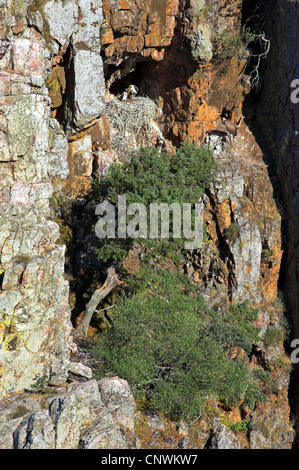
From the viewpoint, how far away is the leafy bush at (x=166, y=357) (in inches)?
609

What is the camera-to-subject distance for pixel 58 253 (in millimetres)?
15086

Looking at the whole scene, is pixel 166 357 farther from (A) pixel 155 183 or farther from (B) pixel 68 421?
(A) pixel 155 183

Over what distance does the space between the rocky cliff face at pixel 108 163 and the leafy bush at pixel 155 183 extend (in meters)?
1.44

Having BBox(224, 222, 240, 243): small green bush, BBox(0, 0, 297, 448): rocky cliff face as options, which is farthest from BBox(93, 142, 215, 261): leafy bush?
BBox(224, 222, 240, 243): small green bush

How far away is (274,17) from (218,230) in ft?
28.2

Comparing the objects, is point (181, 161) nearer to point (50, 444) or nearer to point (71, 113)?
point (71, 113)

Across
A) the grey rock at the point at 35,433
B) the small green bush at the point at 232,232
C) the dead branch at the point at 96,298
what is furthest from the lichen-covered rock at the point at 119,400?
the small green bush at the point at 232,232

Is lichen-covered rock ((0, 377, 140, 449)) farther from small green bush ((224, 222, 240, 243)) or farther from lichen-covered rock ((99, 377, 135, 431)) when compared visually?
small green bush ((224, 222, 240, 243))

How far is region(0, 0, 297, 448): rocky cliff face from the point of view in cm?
1426

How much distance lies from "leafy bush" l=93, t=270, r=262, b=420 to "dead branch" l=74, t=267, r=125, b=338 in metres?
1.26

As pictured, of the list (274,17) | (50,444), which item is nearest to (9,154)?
(50,444)

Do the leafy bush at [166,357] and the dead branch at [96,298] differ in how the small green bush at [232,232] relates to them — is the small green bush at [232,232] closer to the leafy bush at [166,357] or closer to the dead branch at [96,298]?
the leafy bush at [166,357]

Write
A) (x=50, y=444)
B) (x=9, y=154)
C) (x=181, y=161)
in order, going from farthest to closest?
(x=181, y=161), (x=9, y=154), (x=50, y=444)

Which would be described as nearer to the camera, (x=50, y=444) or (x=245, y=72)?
(x=50, y=444)
